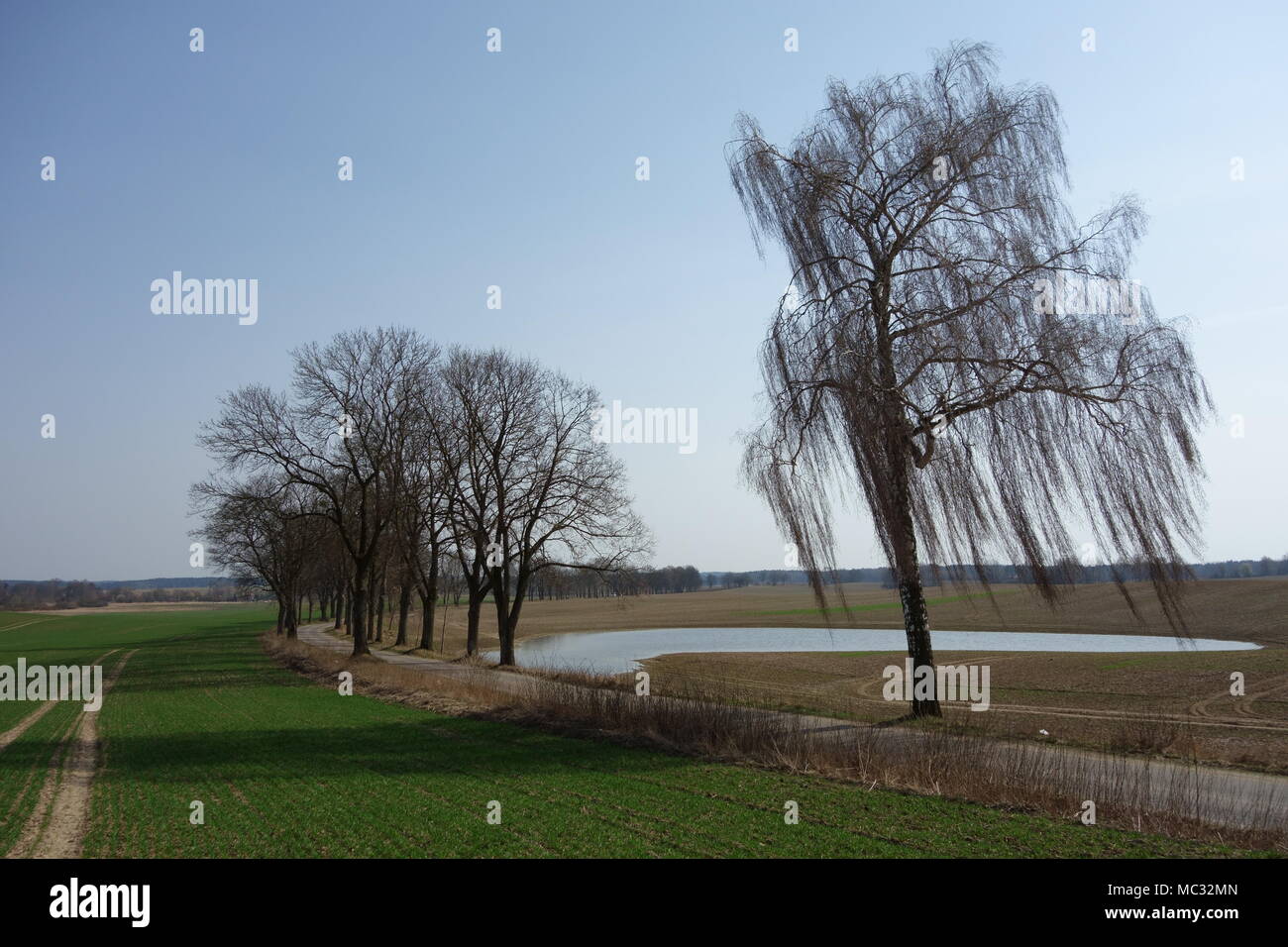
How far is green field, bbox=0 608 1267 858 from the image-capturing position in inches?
346

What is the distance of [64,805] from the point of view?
471 inches

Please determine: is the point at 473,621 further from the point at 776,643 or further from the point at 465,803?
the point at 465,803

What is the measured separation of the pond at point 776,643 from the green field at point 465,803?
18.6m

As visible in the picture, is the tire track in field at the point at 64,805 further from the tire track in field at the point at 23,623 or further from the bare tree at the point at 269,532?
the tire track in field at the point at 23,623

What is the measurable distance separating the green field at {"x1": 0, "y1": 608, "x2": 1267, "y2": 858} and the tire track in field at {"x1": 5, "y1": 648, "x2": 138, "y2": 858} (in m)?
0.20

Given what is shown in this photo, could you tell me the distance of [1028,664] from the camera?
111 ft

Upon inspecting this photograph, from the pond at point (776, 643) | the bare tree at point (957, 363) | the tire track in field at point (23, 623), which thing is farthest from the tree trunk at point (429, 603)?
the tire track in field at point (23, 623)

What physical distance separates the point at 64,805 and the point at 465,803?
629 centimetres

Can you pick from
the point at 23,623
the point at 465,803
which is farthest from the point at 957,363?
the point at 23,623

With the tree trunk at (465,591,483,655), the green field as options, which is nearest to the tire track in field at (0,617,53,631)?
the tree trunk at (465,591,483,655)

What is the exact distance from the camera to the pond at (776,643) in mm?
42625

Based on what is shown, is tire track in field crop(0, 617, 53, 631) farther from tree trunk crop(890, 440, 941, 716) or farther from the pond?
tree trunk crop(890, 440, 941, 716)
